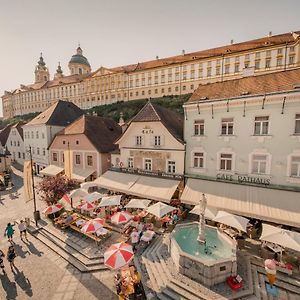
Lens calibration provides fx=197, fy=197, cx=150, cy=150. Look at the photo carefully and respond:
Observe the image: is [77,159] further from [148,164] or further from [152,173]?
[152,173]

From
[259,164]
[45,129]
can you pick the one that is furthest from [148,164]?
[45,129]

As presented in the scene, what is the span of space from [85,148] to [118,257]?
60.8ft

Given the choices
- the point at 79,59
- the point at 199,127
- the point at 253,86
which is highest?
the point at 79,59

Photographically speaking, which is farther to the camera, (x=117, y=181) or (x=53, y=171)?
(x=53, y=171)

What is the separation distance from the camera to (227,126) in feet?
54.8

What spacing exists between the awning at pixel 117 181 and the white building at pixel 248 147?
5.98 metres

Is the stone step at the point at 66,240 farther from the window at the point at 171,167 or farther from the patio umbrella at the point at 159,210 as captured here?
the window at the point at 171,167

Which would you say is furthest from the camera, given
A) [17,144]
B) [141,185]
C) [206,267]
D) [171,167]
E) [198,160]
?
[17,144]

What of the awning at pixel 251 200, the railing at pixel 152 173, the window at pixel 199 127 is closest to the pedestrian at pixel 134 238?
the awning at pixel 251 200

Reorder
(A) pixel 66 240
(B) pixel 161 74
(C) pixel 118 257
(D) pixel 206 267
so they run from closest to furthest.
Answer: (D) pixel 206 267 → (C) pixel 118 257 → (A) pixel 66 240 → (B) pixel 161 74

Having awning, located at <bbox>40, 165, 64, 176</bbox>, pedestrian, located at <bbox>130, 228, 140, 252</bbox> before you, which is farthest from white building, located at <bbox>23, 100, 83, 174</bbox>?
pedestrian, located at <bbox>130, 228, 140, 252</bbox>

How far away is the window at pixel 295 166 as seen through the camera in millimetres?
14383

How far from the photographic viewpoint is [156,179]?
19.8 m

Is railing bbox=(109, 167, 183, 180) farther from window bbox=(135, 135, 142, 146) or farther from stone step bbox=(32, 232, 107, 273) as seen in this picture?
stone step bbox=(32, 232, 107, 273)
